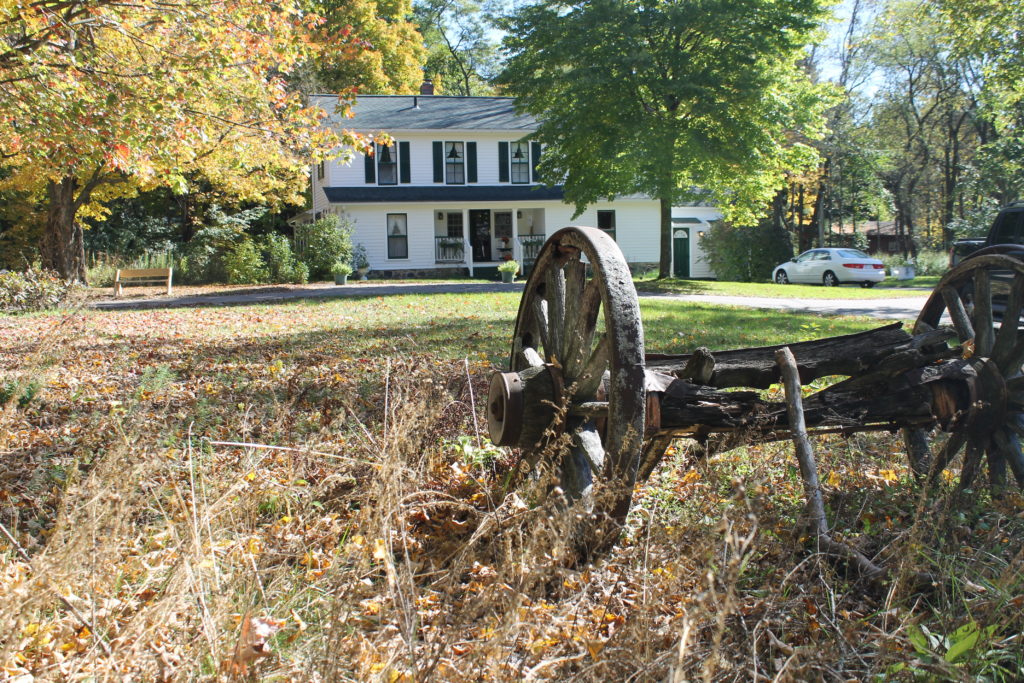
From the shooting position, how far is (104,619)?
8.14 ft

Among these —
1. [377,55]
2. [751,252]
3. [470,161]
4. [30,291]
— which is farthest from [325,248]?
[751,252]

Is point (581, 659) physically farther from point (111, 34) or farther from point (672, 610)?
point (111, 34)

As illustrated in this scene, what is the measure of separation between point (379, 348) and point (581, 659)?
672 centimetres

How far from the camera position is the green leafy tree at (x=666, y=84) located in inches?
804

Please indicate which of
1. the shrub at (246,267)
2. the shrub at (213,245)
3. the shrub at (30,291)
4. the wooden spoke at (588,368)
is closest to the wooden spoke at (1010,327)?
the wooden spoke at (588,368)

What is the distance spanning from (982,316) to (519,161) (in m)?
31.7

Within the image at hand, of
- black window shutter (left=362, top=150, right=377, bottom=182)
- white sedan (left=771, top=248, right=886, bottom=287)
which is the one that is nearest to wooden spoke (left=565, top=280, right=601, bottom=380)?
white sedan (left=771, top=248, right=886, bottom=287)

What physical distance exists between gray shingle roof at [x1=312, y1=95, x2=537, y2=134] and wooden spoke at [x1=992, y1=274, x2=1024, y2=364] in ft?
97.4

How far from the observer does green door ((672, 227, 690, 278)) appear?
3875 centimetres

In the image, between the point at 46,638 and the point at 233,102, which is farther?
the point at 233,102

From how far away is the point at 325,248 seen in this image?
28266 mm

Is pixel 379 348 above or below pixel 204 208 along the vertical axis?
below

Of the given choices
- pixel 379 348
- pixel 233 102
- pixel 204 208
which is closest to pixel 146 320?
pixel 233 102

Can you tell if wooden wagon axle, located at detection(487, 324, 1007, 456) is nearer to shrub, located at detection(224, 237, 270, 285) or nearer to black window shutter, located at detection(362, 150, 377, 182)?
shrub, located at detection(224, 237, 270, 285)
